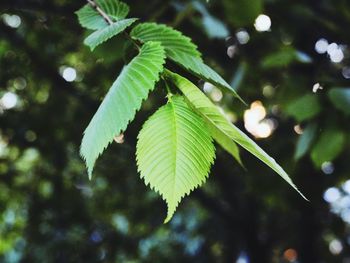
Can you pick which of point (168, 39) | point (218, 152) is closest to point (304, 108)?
point (168, 39)

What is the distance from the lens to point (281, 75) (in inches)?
93.5

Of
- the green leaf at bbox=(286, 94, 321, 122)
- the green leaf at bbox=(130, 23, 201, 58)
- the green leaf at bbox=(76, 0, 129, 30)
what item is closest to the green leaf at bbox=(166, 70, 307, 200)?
the green leaf at bbox=(130, 23, 201, 58)

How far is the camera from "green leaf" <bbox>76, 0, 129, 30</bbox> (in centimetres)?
86

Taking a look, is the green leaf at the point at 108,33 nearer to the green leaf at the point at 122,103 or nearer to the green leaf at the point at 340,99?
the green leaf at the point at 122,103

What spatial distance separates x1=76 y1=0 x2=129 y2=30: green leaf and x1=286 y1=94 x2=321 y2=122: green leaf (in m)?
0.61

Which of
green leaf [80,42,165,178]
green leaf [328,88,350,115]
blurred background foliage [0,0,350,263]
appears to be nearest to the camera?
green leaf [80,42,165,178]

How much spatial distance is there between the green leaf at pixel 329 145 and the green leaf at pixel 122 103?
2.81ft

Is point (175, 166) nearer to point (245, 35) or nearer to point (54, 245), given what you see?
point (245, 35)

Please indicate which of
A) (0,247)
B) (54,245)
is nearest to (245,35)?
(54,245)

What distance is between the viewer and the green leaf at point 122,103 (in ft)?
1.87

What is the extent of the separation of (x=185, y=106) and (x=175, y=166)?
8 centimetres

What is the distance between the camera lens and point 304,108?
4.39 ft

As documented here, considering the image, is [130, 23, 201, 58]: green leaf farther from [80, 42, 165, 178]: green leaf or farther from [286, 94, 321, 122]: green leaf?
[286, 94, 321, 122]: green leaf

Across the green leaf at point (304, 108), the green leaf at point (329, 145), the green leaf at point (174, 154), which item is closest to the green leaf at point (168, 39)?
the green leaf at point (174, 154)
